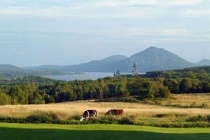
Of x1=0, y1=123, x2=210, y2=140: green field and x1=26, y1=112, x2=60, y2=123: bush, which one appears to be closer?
x1=0, y1=123, x2=210, y2=140: green field

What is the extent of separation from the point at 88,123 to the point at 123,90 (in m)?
68.6

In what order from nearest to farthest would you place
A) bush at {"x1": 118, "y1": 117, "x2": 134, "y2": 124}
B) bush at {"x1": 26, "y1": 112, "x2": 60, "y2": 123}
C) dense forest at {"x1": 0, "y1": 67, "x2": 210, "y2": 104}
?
bush at {"x1": 118, "y1": 117, "x2": 134, "y2": 124} → bush at {"x1": 26, "y1": 112, "x2": 60, "y2": 123} → dense forest at {"x1": 0, "y1": 67, "x2": 210, "y2": 104}

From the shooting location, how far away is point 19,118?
31.2 m

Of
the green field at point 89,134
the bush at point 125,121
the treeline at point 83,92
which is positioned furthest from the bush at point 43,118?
the treeline at point 83,92

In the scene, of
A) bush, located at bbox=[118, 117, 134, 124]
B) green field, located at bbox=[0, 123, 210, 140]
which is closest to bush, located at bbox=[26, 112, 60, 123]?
bush, located at bbox=[118, 117, 134, 124]

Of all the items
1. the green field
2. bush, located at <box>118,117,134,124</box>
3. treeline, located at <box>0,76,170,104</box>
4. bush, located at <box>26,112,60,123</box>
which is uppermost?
treeline, located at <box>0,76,170,104</box>

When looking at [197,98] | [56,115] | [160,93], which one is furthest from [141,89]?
[56,115]

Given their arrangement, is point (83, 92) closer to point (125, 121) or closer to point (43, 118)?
point (43, 118)

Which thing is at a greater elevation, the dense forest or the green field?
the dense forest

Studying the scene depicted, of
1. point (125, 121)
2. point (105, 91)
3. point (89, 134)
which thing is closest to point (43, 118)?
point (125, 121)

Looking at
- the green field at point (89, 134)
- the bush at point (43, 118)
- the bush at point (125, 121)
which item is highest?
the bush at point (43, 118)

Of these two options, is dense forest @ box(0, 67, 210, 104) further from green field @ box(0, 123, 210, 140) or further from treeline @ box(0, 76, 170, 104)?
green field @ box(0, 123, 210, 140)

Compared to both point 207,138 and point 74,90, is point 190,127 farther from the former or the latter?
point 74,90

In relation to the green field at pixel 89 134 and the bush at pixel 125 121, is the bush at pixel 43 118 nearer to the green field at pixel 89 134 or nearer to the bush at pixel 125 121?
the bush at pixel 125 121
